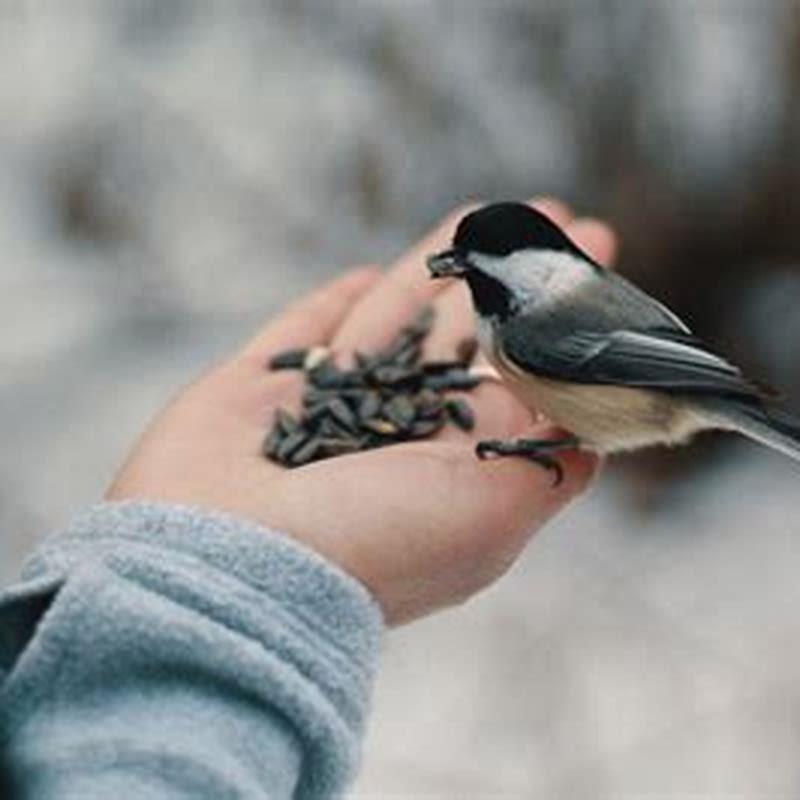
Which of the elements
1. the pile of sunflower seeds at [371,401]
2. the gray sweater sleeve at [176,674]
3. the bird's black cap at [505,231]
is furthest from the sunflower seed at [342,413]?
the gray sweater sleeve at [176,674]

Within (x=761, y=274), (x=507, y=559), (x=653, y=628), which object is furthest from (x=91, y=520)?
(x=761, y=274)

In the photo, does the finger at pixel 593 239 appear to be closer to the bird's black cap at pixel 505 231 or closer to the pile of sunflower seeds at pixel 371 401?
the pile of sunflower seeds at pixel 371 401

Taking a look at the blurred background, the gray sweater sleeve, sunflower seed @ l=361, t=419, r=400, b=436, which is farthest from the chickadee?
the blurred background

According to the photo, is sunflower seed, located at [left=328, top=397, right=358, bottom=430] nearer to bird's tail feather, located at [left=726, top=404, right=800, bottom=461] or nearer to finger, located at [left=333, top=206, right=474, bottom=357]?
finger, located at [left=333, top=206, right=474, bottom=357]

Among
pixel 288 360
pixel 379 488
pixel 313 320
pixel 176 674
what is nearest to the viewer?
pixel 176 674

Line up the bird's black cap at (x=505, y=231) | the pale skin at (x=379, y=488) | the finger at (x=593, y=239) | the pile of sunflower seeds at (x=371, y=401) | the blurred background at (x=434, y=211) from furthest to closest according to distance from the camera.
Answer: the blurred background at (x=434, y=211)
the finger at (x=593, y=239)
the pile of sunflower seeds at (x=371, y=401)
the bird's black cap at (x=505, y=231)
the pale skin at (x=379, y=488)

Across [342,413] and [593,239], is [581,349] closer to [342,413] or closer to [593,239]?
[342,413]

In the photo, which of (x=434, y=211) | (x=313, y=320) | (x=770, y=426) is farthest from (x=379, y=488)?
(x=434, y=211)

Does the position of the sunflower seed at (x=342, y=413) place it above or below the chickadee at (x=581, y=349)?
below
